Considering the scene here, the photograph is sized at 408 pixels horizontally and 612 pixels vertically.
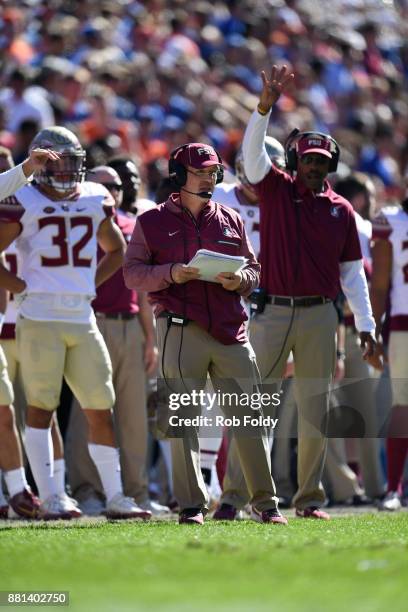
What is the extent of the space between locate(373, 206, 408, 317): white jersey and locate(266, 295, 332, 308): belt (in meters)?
1.44

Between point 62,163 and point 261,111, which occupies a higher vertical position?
point 261,111

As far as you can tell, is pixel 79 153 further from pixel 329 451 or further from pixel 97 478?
pixel 329 451

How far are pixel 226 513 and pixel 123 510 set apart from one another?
641 mm

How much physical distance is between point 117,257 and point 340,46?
14.5 meters

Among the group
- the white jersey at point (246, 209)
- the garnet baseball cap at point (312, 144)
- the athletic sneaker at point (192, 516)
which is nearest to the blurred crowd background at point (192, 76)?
the white jersey at point (246, 209)

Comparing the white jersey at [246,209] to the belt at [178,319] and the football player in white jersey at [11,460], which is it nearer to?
the football player in white jersey at [11,460]

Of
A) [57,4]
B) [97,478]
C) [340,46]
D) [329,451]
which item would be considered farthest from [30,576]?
[340,46]

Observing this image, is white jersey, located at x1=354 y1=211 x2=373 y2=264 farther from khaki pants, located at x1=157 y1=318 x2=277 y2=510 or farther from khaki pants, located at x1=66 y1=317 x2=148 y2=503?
khaki pants, located at x1=157 y1=318 x2=277 y2=510

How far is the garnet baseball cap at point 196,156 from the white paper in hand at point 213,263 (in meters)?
0.64

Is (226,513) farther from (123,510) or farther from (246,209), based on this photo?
(246,209)

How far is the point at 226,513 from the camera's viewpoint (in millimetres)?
9211

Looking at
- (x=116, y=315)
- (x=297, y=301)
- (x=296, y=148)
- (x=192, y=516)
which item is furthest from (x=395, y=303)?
(x=192, y=516)

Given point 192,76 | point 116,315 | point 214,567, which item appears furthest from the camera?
point 192,76

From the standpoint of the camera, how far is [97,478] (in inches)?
425
